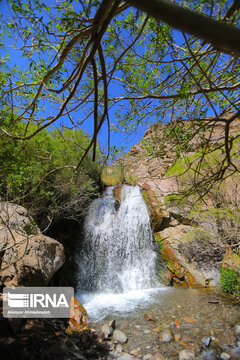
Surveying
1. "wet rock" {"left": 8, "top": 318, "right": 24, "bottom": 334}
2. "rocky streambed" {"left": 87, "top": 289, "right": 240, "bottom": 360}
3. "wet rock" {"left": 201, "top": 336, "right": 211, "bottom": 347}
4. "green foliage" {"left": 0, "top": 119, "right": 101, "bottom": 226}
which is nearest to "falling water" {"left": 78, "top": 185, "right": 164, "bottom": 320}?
"green foliage" {"left": 0, "top": 119, "right": 101, "bottom": 226}

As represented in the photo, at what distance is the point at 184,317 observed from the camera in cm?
476

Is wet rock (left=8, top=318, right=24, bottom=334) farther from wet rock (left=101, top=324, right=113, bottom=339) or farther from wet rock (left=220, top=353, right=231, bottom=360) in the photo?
wet rock (left=220, top=353, right=231, bottom=360)

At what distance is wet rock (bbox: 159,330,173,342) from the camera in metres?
3.86

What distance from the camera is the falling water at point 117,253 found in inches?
298

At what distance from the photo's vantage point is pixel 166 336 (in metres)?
3.94

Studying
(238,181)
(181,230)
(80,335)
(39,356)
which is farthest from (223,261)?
(39,356)

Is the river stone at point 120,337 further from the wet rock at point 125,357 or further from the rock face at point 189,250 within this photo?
the rock face at point 189,250

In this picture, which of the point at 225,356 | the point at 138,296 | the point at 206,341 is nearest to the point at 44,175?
the point at 206,341

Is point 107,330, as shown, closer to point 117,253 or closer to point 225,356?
point 225,356

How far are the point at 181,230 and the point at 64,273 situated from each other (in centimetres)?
534

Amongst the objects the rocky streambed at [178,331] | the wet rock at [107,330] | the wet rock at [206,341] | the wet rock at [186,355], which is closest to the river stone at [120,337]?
the rocky streambed at [178,331]

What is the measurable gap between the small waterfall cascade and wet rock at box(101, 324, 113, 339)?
3.22m

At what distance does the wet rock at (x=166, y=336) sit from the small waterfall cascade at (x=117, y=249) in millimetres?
3566

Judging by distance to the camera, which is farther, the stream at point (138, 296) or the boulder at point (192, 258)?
the boulder at point (192, 258)
